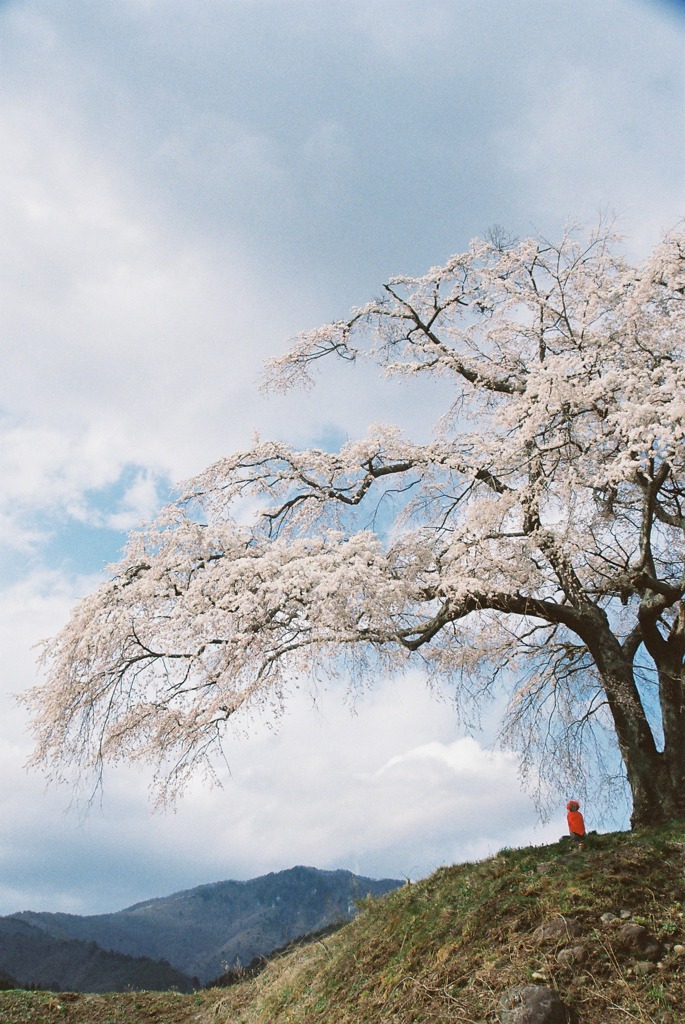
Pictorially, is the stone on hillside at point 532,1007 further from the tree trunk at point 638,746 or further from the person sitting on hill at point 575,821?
the tree trunk at point 638,746

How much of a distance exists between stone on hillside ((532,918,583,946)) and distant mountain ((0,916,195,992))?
24.3 ft

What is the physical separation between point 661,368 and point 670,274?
2091mm

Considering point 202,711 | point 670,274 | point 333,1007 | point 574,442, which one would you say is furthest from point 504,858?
point 670,274

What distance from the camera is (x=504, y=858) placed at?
8320mm

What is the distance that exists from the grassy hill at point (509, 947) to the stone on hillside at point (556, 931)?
0.04 feet

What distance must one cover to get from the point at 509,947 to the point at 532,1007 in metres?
0.86

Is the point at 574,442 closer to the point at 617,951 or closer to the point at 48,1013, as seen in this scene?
the point at 617,951

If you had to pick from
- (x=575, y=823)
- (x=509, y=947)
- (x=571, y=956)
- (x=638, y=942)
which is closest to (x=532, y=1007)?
(x=571, y=956)

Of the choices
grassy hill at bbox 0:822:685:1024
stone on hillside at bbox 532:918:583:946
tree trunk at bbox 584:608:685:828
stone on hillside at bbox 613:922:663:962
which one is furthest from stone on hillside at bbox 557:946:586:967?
tree trunk at bbox 584:608:685:828

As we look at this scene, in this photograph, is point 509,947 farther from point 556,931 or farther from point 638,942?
point 638,942

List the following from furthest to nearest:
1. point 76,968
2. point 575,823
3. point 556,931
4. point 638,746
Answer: point 76,968 → point 638,746 → point 575,823 → point 556,931

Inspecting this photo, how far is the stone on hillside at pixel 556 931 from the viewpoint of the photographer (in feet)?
19.4

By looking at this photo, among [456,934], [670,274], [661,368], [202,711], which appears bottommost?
[456,934]

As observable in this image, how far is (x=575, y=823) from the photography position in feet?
28.8
